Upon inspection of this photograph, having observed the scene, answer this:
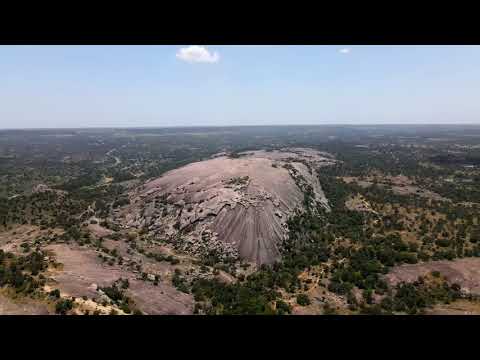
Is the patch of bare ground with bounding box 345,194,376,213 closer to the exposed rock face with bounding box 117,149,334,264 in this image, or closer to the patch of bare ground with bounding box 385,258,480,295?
the exposed rock face with bounding box 117,149,334,264

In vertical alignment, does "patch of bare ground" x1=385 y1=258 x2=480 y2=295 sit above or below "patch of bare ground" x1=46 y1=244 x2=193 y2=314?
below

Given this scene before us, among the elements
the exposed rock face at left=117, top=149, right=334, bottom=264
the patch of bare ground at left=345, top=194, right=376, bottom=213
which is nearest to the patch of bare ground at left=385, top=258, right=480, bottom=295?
the exposed rock face at left=117, top=149, right=334, bottom=264

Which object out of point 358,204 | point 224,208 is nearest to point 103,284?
point 224,208

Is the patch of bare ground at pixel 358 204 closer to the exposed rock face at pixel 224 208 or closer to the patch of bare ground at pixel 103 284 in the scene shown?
the exposed rock face at pixel 224 208

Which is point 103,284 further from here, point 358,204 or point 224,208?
point 358,204

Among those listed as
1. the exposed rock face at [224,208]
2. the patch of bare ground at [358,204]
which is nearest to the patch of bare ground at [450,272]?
the exposed rock face at [224,208]
